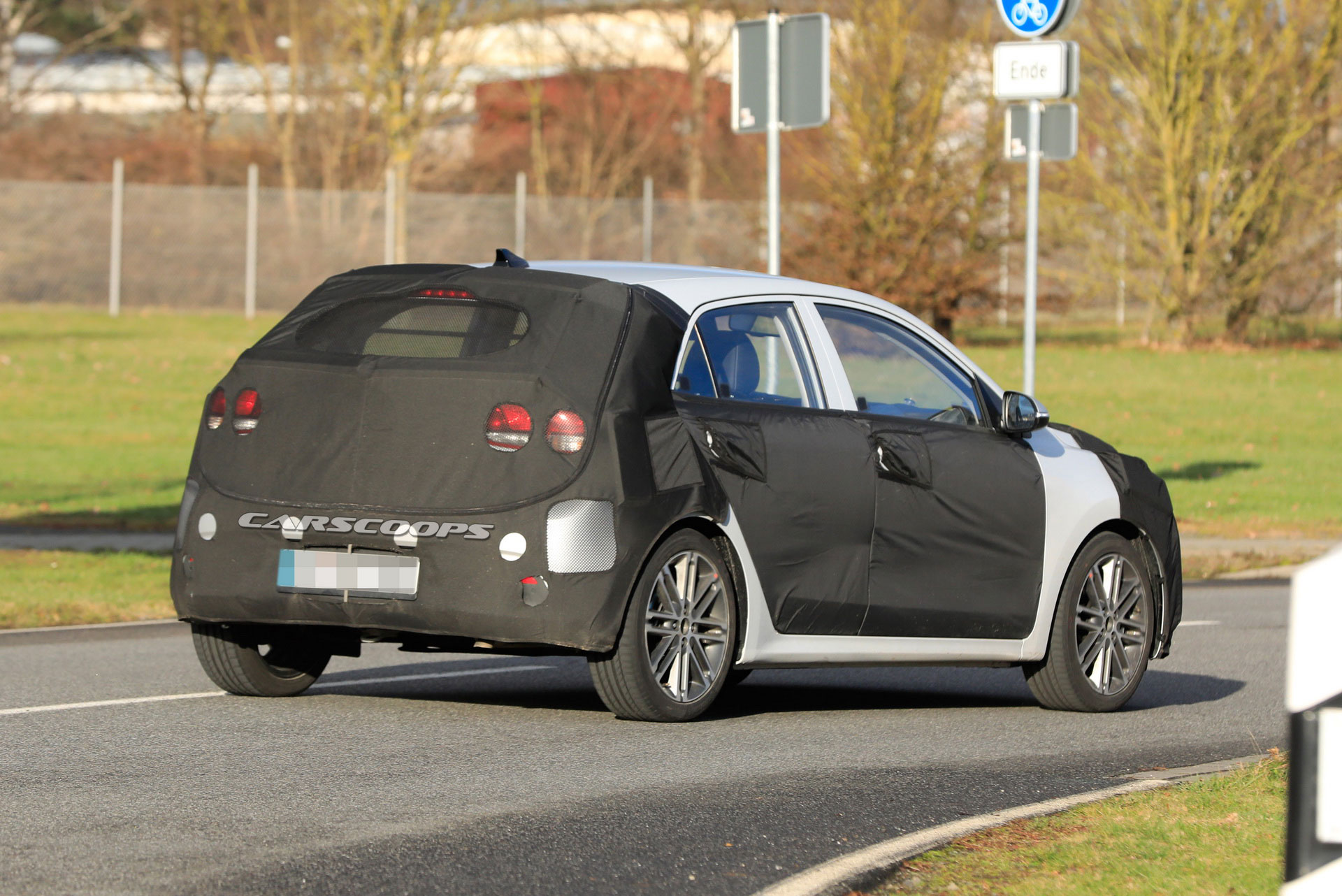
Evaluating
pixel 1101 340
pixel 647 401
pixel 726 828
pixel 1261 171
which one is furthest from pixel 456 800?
pixel 1101 340

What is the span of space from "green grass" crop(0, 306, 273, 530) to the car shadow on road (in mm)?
7586

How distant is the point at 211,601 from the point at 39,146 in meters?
38.9

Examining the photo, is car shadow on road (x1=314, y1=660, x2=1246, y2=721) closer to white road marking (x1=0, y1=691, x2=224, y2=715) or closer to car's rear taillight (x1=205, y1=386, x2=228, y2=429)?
white road marking (x1=0, y1=691, x2=224, y2=715)

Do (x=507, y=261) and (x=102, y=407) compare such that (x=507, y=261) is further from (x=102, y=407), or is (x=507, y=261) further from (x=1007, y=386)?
(x=1007, y=386)

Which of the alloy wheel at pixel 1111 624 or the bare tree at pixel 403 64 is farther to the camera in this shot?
the bare tree at pixel 403 64

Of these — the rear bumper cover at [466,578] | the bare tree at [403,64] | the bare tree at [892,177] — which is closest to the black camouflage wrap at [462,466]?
the rear bumper cover at [466,578]

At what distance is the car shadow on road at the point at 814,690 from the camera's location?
8250 mm

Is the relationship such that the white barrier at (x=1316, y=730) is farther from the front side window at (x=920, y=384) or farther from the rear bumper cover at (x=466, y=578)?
the front side window at (x=920, y=384)

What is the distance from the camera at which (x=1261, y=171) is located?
35281 mm

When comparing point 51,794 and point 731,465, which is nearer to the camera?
point 51,794

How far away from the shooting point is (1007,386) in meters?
29.0

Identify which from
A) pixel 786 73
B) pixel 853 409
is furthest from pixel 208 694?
pixel 786 73

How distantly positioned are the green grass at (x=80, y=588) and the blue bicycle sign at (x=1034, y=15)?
24.2 ft

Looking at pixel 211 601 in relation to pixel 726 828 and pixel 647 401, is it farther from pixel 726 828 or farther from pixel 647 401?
pixel 726 828
